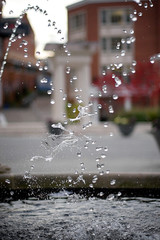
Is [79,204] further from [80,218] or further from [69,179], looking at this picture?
[80,218]

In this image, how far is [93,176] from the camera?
5.32m

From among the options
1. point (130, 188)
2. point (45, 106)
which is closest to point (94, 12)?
point (45, 106)

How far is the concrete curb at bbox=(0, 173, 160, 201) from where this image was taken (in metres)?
5.38

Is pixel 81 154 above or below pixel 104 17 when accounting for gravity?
below

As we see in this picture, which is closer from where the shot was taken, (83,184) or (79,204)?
Answer: (79,204)

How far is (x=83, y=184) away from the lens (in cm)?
532

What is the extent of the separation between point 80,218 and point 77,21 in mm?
39147

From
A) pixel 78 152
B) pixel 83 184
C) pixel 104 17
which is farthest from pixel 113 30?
pixel 83 184

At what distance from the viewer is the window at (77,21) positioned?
136 ft

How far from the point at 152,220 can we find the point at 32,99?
124 ft

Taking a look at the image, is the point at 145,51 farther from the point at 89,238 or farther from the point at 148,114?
the point at 89,238

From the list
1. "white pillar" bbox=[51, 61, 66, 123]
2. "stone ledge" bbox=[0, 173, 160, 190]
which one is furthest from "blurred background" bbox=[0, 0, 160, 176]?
"stone ledge" bbox=[0, 173, 160, 190]

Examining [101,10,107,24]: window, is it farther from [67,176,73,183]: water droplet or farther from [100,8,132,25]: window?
[67,176,73,183]: water droplet

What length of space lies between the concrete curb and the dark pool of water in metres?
0.12
